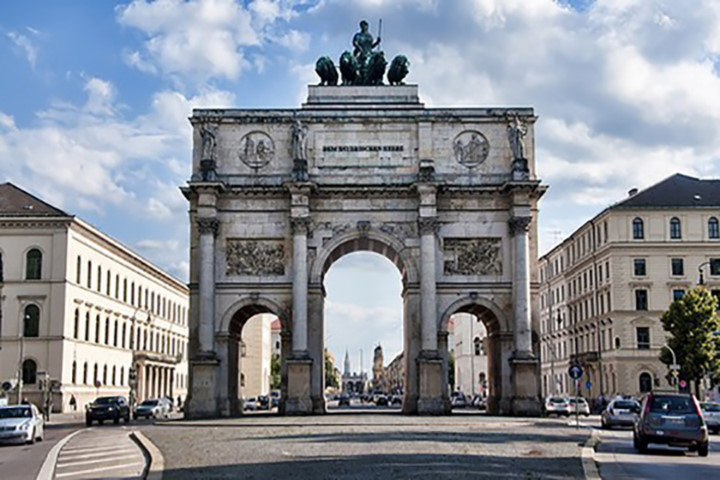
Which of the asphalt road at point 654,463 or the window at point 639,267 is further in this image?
the window at point 639,267

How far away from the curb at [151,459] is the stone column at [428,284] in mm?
19411

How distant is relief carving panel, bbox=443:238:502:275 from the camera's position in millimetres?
48000

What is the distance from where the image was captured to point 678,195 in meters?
74.1

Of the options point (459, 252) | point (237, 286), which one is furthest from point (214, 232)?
point (459, 252)

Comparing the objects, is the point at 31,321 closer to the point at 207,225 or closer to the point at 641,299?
the point at 207,225

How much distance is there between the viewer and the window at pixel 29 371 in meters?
62.2

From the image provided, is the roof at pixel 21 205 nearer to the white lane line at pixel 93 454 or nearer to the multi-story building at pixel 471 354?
the white lane line at pixel 93 454

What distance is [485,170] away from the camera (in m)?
48.5

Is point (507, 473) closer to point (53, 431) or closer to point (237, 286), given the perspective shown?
point (53, 431)

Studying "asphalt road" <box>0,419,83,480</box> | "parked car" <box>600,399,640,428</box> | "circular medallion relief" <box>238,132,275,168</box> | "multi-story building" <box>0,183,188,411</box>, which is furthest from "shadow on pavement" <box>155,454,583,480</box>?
"multi-story building" <box>0,183,188,411</box>

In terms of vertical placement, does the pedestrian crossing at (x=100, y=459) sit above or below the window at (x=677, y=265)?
below

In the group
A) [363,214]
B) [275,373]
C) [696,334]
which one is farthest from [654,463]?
[275,373]

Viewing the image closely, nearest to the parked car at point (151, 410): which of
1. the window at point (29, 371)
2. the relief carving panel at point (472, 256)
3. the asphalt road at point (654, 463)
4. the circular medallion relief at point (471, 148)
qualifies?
the window at point (29, 371)

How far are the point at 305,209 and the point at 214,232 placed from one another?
175 inches
